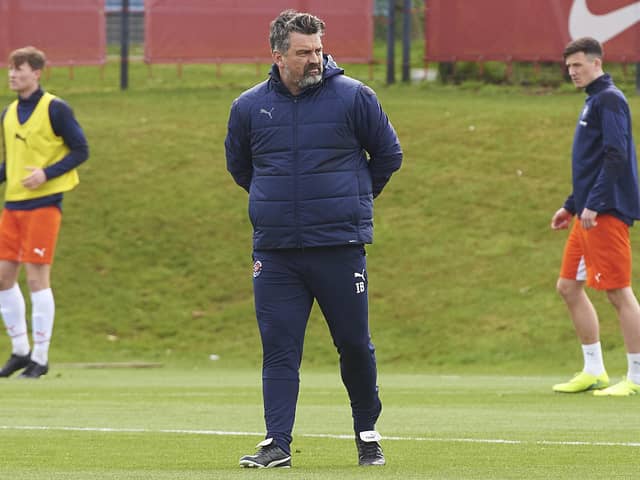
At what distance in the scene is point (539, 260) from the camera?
65.1 ft

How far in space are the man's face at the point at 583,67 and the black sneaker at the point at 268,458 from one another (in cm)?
514

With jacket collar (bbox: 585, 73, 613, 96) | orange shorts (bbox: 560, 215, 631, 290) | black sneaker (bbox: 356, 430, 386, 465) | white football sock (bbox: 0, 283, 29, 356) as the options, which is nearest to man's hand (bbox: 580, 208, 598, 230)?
orange shorts (bbox: 560, 215, 631, 290)

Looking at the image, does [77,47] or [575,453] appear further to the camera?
[77,47]

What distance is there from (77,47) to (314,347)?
9.39m

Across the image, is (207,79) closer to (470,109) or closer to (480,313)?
(470,109)

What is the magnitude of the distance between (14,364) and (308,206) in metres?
7.27

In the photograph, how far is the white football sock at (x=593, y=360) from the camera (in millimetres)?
11922

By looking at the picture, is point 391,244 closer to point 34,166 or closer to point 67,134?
point 67,134

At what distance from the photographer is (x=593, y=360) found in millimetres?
11977

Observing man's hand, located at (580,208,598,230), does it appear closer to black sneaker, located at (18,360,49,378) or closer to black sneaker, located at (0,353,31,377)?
black sneaker, located at (18,360,49,378)

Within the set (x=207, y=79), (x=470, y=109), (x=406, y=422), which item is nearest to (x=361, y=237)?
(x=406, y=422)

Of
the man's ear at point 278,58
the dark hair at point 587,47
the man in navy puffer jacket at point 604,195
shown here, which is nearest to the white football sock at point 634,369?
the man in navy puffer jacket at point 604,195

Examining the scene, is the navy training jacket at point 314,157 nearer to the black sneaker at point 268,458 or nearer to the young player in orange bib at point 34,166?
the black sneaker at point 268,458

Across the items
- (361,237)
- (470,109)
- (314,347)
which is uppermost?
(361,237)
